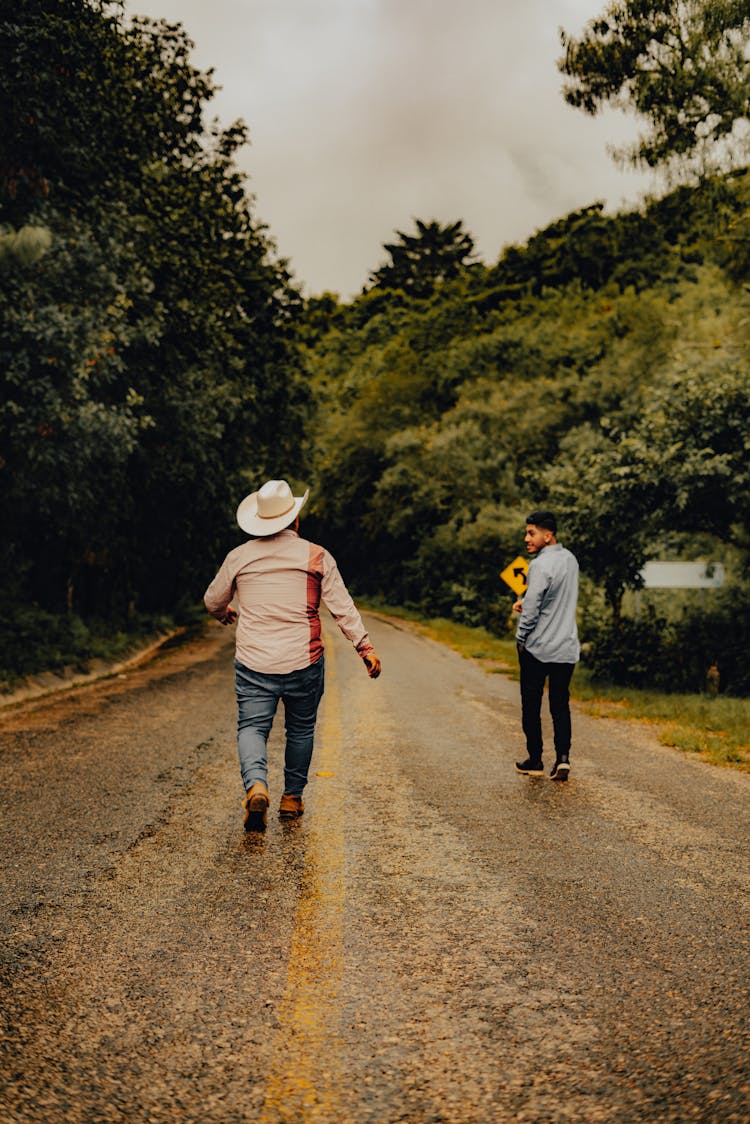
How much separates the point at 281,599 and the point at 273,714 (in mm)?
669

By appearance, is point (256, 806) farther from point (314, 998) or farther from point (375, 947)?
point (314, 998)

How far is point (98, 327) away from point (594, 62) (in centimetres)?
960

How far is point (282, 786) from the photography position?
21.7 feet

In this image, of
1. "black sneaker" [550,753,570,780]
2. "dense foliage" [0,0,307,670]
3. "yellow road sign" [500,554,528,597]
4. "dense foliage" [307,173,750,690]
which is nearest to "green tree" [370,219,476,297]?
"dense foliage" [307,173,750,690]

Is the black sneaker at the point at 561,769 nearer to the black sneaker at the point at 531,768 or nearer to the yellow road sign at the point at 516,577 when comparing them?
the black sneaker at the point at 531,768

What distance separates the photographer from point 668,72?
51.8ft

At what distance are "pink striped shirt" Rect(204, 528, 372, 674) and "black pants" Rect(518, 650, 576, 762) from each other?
7.62 ft

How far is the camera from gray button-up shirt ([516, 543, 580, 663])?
7414mm

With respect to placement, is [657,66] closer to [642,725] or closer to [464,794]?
[642,725]

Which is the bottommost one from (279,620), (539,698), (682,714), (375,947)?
(682,714)

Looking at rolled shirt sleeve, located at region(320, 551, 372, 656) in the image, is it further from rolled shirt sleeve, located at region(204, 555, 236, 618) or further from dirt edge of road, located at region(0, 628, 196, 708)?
dirt edge of road, located at region(0, 628, 196, 708)

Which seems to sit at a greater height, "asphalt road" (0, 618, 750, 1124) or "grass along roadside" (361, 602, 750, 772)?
"asphalt road" (0, 618, 750, 1124)

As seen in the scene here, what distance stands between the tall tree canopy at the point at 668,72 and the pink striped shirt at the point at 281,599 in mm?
13454

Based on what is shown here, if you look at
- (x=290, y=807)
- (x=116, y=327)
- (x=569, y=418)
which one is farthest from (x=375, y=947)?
(x=569, y=418)
